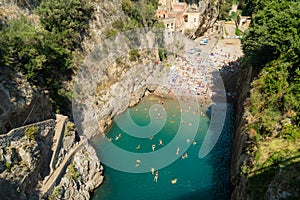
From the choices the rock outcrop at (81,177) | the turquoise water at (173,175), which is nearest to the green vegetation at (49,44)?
the rock outcrop at (81,177)

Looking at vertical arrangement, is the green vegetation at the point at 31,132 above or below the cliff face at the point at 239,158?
above

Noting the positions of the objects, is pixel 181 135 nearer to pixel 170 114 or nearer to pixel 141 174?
pixel 170 114

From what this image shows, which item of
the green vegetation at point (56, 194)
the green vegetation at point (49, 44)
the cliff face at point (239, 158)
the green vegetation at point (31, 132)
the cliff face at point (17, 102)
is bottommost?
the green vegetation at point (56, 194)

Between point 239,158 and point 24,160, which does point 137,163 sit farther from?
point 24,160

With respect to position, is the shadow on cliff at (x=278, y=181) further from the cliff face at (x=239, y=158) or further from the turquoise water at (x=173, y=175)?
the turquoise water at (x=173, y=175)

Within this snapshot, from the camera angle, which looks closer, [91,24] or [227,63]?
[91,24]

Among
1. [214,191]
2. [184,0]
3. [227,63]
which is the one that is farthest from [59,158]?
[184,0]

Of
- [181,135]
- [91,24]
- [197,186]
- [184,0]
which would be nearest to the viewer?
[197,186]
